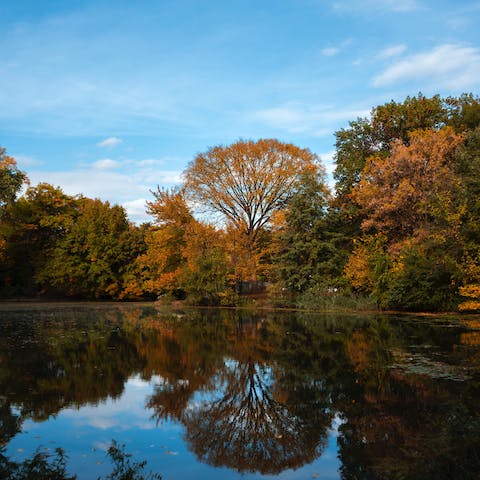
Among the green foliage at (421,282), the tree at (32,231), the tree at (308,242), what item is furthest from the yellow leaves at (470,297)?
the tree at (32,231)

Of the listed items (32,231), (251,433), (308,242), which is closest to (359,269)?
(308,242)

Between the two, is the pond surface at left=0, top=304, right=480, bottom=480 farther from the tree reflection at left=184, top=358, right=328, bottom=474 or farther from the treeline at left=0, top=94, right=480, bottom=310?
the treeline at left=0, top=94, right=480, bottom=310

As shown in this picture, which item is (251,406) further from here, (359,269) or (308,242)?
(308,242)

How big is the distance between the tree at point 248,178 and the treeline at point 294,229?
10 centimetres

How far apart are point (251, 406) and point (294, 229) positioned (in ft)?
89.6

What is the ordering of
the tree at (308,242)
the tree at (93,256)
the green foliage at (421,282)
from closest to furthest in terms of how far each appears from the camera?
the green foliage at (421,282), the tree at (308,242), the tree at (93,256)

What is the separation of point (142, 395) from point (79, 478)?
403 centimetres

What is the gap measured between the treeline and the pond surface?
1109 centimetres

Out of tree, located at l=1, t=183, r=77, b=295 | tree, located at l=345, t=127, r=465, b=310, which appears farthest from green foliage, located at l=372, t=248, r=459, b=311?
tree, located at l=1, t=183, r=77, b=295

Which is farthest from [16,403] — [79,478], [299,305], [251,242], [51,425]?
[251,242]

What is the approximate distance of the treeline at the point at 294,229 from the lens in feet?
88.7

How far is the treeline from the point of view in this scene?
88.7 ft

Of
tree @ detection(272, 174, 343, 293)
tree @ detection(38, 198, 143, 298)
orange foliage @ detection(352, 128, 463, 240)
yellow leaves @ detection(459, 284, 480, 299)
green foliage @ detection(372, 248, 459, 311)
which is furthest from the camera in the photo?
tree @ detection(38, 198, 143, 298)

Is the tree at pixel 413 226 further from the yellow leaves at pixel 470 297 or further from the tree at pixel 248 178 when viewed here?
the tree at pixel 248 178
